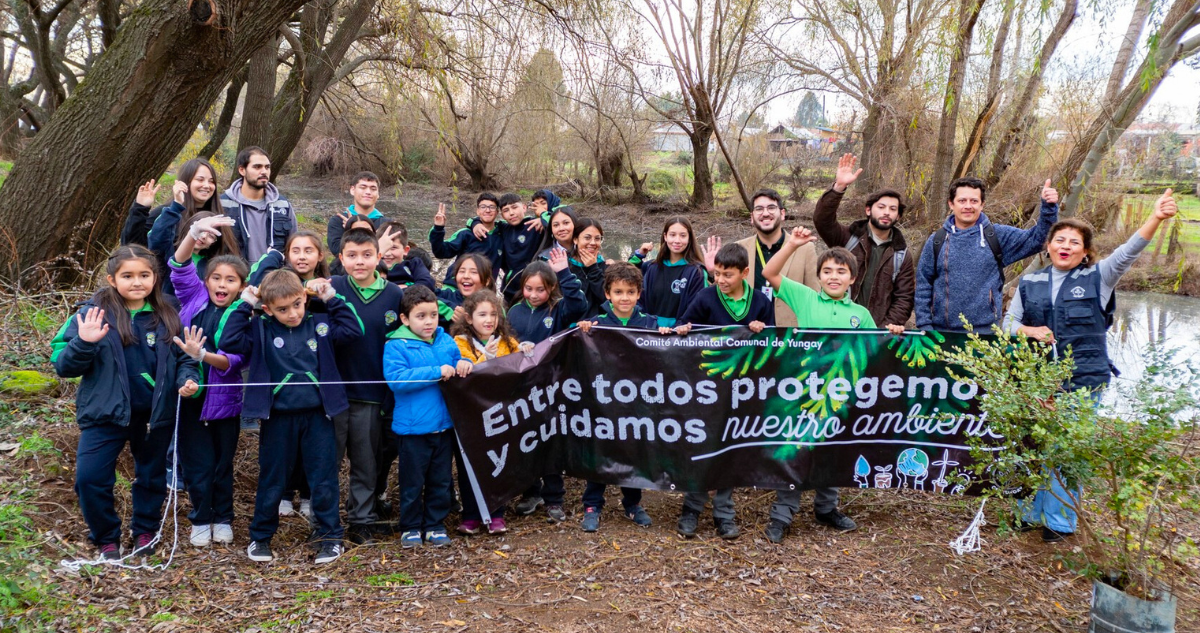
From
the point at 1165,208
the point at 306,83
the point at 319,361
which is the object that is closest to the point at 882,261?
the point at 1165,208

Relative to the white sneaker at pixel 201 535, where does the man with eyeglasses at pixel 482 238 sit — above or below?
above

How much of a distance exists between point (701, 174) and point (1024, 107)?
13.1m

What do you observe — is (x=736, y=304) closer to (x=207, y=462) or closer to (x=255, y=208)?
(x=207, y=462)

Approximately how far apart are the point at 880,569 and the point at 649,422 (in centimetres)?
151

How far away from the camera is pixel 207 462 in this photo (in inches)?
174

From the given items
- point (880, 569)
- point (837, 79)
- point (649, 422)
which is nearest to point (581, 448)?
point (649, 422)

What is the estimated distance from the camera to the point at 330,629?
365cm

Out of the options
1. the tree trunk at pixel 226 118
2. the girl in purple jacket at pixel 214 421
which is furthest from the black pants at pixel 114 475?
the tree trunk at pixel 226 118

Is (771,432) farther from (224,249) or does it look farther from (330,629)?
(224,249)

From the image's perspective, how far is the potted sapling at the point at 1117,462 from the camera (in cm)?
341

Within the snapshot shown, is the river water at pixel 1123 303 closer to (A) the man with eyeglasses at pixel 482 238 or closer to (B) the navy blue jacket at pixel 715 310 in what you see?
(B) the navy blue jacket at pixel 715 310

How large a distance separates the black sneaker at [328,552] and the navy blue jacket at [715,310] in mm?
2401

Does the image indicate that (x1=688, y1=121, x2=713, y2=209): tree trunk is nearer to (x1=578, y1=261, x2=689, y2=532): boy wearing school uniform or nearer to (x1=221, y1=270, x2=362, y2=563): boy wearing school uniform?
(x1=578, y1=261, x2=689, y2=532): boy wearing school uniform

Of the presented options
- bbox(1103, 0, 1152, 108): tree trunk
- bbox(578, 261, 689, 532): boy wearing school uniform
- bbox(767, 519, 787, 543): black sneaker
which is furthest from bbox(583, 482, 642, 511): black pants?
bbox(1103, 0, 1152, 108): tree trunk
